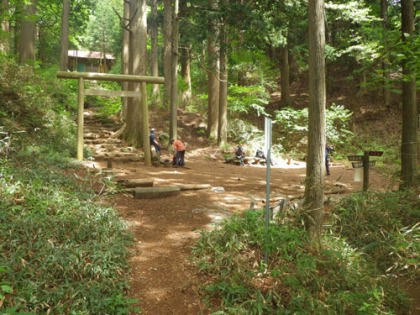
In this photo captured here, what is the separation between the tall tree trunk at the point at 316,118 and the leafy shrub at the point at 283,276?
34 centimetres

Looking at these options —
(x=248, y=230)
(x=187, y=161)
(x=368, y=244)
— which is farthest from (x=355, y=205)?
(x=187, y=161)

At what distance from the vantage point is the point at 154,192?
7211 millimetres

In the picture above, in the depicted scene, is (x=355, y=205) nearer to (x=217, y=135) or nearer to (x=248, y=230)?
(x=248, y=230)

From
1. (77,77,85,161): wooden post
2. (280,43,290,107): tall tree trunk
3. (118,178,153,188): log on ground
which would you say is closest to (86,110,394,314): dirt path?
(118,178,153,188): log on ground

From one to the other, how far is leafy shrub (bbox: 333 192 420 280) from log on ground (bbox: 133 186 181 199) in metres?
3.76

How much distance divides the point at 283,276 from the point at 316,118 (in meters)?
2.42

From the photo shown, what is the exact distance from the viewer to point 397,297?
4109 mm

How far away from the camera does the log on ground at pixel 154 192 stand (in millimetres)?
7090

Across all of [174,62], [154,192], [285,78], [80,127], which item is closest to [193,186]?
[154,192]

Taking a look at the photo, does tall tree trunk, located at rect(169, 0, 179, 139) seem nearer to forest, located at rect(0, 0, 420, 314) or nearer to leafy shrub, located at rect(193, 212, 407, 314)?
forest, located at rect(0, 0, 420, 314)

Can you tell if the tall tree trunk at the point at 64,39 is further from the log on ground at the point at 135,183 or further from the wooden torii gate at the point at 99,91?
the log on ground at the point at 135,183

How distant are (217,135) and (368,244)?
43.5 ft

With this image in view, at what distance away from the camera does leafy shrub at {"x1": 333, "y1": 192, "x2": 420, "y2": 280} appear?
498cm

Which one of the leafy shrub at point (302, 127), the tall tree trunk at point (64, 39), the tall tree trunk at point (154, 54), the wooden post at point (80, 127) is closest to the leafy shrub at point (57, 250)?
the wooden post at point (80, 127)
